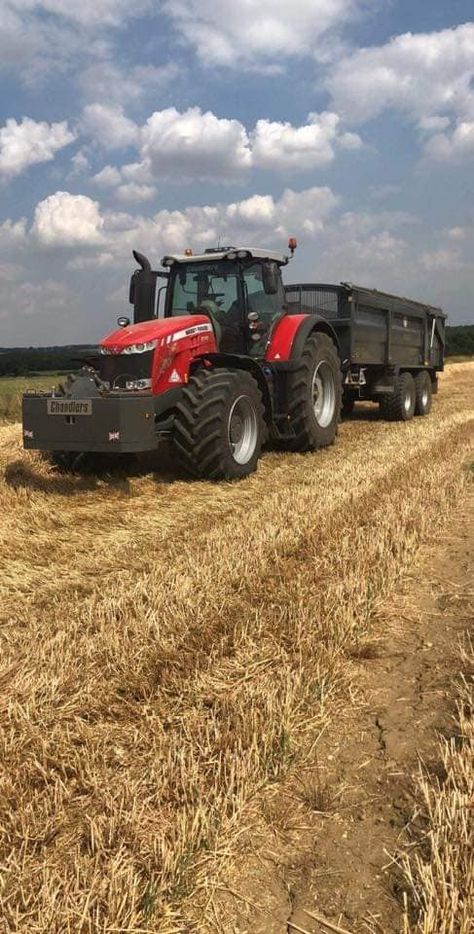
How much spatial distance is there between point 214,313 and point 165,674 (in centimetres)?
559

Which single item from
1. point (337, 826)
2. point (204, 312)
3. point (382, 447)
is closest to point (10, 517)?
point (204, 312)

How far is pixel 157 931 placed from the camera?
1528mm

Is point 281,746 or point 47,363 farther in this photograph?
point 47,363

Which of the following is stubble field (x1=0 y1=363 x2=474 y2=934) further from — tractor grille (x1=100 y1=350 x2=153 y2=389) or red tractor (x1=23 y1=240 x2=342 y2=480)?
tractor grille (x1=100 y1=350 x2=153 y2=389)

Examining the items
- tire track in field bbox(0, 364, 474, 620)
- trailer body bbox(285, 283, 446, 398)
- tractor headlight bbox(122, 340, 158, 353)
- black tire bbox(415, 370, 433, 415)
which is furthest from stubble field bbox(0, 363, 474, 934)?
black tire bbox(415, 370, 433, 415)

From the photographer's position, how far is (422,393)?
13.1m

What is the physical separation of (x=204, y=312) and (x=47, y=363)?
36.7 meters

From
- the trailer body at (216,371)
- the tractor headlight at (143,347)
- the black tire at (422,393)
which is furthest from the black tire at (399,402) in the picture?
the tractor headlight at (143,347)

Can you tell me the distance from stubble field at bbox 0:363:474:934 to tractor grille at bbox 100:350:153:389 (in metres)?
1.23

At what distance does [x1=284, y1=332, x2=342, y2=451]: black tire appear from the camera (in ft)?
26.2

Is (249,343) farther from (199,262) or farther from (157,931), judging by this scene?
(157,931)

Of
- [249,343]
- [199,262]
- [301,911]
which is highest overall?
[199,262]

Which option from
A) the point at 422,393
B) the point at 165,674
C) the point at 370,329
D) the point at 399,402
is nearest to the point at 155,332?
the point at 165,674

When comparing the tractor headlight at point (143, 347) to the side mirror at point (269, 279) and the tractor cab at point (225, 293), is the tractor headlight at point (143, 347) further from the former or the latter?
the side mirror at point (269, 279)
